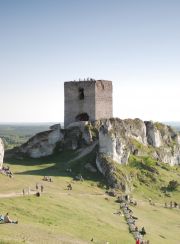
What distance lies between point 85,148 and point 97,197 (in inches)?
712

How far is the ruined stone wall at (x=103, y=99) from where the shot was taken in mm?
86812

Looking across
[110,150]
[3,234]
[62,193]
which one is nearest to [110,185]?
[110,150]

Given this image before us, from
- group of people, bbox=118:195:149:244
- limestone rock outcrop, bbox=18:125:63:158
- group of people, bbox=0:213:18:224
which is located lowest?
group of people, bbox=118:195:149:244

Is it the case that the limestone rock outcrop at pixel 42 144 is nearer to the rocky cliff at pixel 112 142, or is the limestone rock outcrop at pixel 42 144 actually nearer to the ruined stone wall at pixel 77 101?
the rocky cliff at pixel 112 142

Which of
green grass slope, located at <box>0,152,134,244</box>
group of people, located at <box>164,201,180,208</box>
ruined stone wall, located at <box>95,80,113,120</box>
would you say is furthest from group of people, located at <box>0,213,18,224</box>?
ruined stone wall, located at <box>95,80,113,120</box>

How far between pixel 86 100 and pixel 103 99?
350 cm

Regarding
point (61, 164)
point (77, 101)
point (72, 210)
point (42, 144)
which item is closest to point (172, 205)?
point (61, 164)

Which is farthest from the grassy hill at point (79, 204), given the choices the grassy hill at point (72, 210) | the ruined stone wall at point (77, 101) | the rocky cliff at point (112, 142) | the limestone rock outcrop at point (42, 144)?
the ruined stone wall at point (77, 101)

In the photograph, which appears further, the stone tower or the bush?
the stone tower

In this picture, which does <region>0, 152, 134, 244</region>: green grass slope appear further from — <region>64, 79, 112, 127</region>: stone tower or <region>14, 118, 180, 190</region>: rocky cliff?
<region>64, 79, 112, 127</region>: stone tower

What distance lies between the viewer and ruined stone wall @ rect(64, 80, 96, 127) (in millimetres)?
86250

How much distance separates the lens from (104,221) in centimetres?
4875

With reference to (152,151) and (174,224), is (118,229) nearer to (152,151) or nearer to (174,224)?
(174,224)

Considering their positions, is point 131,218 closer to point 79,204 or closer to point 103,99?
point 79,204
